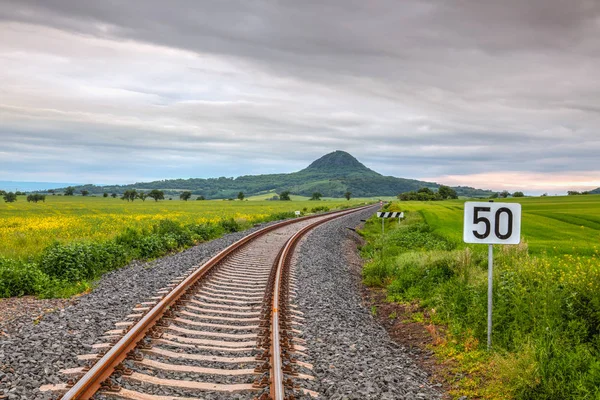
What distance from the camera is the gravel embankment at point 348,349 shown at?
5.87 metres

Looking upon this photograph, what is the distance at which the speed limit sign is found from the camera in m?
7.02

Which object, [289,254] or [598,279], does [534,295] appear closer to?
[598,279]

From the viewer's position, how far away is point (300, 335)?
25.5 ft

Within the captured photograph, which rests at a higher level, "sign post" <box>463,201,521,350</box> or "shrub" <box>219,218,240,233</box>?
"sign post" <box>463,201,521,350</box>

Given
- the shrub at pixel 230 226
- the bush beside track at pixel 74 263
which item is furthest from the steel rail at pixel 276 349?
the shrub at pixel 230 226

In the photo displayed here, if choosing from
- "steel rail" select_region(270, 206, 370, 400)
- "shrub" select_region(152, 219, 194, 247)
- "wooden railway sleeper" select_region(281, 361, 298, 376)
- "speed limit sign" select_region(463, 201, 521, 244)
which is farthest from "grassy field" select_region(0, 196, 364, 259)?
"speed limit sign" select_region(463, 201, 521, 244)

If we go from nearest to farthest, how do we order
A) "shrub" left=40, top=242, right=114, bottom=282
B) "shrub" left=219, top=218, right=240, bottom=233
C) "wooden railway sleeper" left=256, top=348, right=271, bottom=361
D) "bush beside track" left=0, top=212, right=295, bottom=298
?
1. "wooden railway sleeper" left=256, top=348, right=271, bottom=361
2. "bush beside track" left=0, top=212, right=295, bottom=298
3. "shrub" left=40, top=242, right=114, bottom=282
4. "shrub" left=219, top=218, right=240, bottom=233

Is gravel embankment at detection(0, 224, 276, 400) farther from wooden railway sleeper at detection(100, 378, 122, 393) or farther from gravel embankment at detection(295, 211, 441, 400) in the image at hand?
gravel embankment at detection(295, 211, 441, 400)

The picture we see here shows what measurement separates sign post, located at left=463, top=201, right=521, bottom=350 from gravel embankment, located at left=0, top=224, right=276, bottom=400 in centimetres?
575

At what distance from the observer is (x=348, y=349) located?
7.36m

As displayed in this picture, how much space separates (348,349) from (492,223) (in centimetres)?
291

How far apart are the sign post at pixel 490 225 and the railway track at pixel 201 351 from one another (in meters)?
3.03

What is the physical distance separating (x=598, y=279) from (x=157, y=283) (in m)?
8.85

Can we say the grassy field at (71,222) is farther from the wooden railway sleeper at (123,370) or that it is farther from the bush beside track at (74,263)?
the wooden railway sleeper at (123,370)
